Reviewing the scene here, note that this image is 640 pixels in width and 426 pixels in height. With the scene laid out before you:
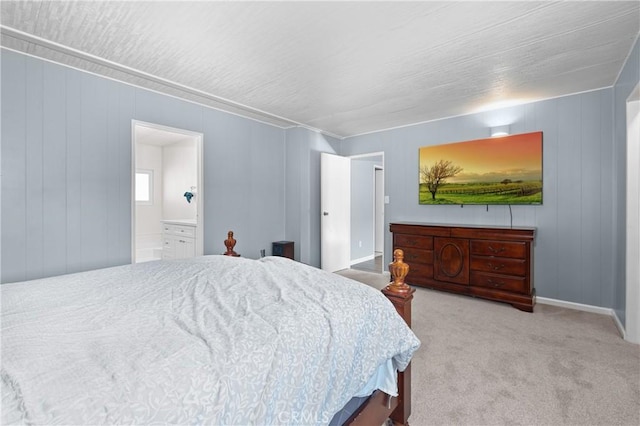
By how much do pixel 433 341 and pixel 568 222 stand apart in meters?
2.41

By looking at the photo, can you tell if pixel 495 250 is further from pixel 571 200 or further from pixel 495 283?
pixel 571 200

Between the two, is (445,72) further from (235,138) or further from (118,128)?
(118,128)

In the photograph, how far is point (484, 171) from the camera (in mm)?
4086

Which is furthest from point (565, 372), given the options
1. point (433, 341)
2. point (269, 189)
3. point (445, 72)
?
point (269, 189)

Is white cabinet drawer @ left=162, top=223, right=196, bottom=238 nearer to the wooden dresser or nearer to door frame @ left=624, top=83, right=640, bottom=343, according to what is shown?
the wooden dresser

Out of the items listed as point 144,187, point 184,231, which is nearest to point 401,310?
point 184,231

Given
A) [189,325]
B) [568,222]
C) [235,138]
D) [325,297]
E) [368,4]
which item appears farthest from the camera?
[235,138]

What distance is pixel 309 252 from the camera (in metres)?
4.95

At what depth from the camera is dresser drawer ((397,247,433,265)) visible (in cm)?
409

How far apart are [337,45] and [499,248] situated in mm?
2900

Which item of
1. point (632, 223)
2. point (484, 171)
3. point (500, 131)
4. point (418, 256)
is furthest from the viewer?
point (418, 256)

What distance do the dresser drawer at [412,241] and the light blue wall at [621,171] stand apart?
1857 millimetres

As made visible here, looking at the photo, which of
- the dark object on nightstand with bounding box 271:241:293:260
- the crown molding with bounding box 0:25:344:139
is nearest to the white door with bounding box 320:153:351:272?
the dark object on nightstand with bounding box 271:241:293:260

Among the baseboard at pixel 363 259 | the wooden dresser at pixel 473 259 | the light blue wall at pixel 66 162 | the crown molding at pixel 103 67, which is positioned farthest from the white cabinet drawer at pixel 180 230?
the baseboard at pixel 363 259
